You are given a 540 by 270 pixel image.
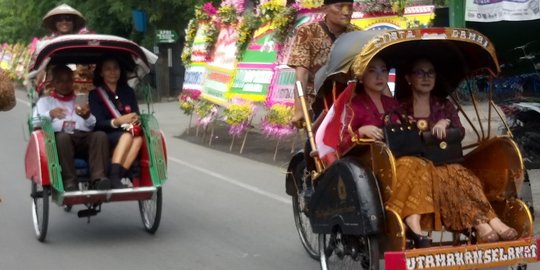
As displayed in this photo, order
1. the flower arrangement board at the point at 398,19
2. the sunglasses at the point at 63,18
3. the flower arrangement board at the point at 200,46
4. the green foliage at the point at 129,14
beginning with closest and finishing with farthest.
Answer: the sunglasses at the point at 63,18 → the flower arrangement board at the point at 398,19 → the flower arrangement board at the point at 200,46 → the green foliage at the point at 129,14

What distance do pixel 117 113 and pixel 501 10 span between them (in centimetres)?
611

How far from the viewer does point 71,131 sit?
8898 millimetres

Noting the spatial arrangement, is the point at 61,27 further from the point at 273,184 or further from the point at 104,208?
the point at 273,184

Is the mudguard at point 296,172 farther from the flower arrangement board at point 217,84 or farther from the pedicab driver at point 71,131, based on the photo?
the flower arrangement board at point 217,84

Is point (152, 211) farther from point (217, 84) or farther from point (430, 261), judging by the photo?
point (217, 84)

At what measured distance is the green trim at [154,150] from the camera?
8.74 meters

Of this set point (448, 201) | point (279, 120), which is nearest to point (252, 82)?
point (279, 120)

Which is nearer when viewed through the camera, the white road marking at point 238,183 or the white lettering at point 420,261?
the white lettering at point 420,261

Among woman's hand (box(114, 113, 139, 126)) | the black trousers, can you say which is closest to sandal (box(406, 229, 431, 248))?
the black trousers

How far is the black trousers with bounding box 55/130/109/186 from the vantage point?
28.1ft

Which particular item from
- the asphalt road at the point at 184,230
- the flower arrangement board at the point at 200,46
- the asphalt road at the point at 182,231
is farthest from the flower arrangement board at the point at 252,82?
the flower arrangement board at the point at 200,46

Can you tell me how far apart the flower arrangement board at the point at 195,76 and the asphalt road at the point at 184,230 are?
4290mm

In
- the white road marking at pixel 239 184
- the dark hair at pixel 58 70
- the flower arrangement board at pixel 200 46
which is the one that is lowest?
the white road marking at pixel 239 184

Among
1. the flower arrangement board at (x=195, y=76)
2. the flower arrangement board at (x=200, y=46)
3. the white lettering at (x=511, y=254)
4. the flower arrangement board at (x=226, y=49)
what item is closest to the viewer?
the white lettering at (x=511, y=254)
